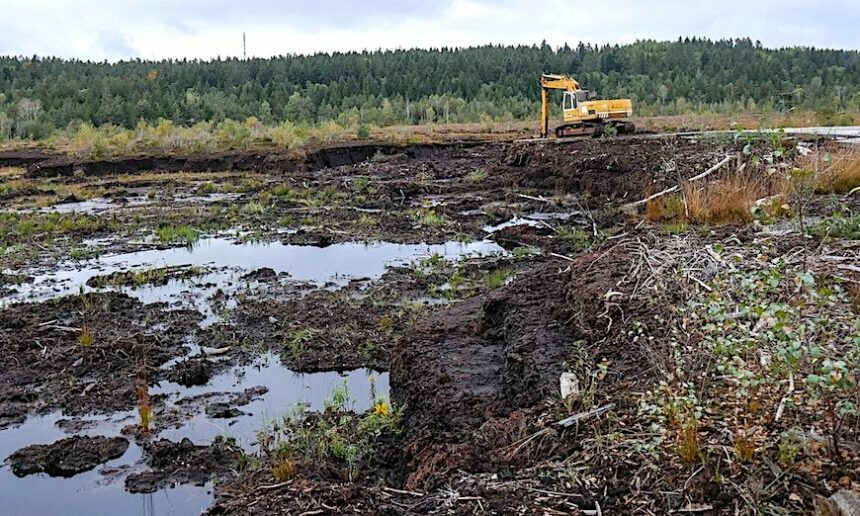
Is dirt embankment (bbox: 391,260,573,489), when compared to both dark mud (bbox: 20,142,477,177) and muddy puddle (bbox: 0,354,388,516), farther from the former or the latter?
dark mud (bbox: 20,142,477,177)

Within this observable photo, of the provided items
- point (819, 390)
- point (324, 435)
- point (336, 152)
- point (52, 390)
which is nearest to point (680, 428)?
point (819, 390)

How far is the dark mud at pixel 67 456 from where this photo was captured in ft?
19.4

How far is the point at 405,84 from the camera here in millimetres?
84250

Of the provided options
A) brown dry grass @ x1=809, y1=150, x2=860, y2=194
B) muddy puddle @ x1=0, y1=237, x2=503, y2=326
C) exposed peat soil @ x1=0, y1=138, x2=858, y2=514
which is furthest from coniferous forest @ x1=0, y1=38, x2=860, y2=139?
exposed peat soil @ x1=0, y1=138, x2=858, y2=514

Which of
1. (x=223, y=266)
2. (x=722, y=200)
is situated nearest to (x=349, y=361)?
(x=722, y=200)

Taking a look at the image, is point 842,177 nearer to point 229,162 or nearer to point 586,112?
point 586,112

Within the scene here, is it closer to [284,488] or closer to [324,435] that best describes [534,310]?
[324,435]

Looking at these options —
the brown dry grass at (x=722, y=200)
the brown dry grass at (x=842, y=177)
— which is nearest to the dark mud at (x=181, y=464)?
the brown dry grass at (x=722, y=200)

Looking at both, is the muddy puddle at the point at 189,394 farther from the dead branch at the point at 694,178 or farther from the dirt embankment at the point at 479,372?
the dead branch at the point at 694,178

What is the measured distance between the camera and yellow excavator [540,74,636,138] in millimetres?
28931

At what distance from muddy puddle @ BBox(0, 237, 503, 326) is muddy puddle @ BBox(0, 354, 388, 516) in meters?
2.34

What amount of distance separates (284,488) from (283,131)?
4102 cm

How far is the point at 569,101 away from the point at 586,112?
4.30 feet

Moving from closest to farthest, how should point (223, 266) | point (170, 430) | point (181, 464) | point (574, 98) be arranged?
point (181, 464), point (170, 430), point (223, 266), point (574, 98)
